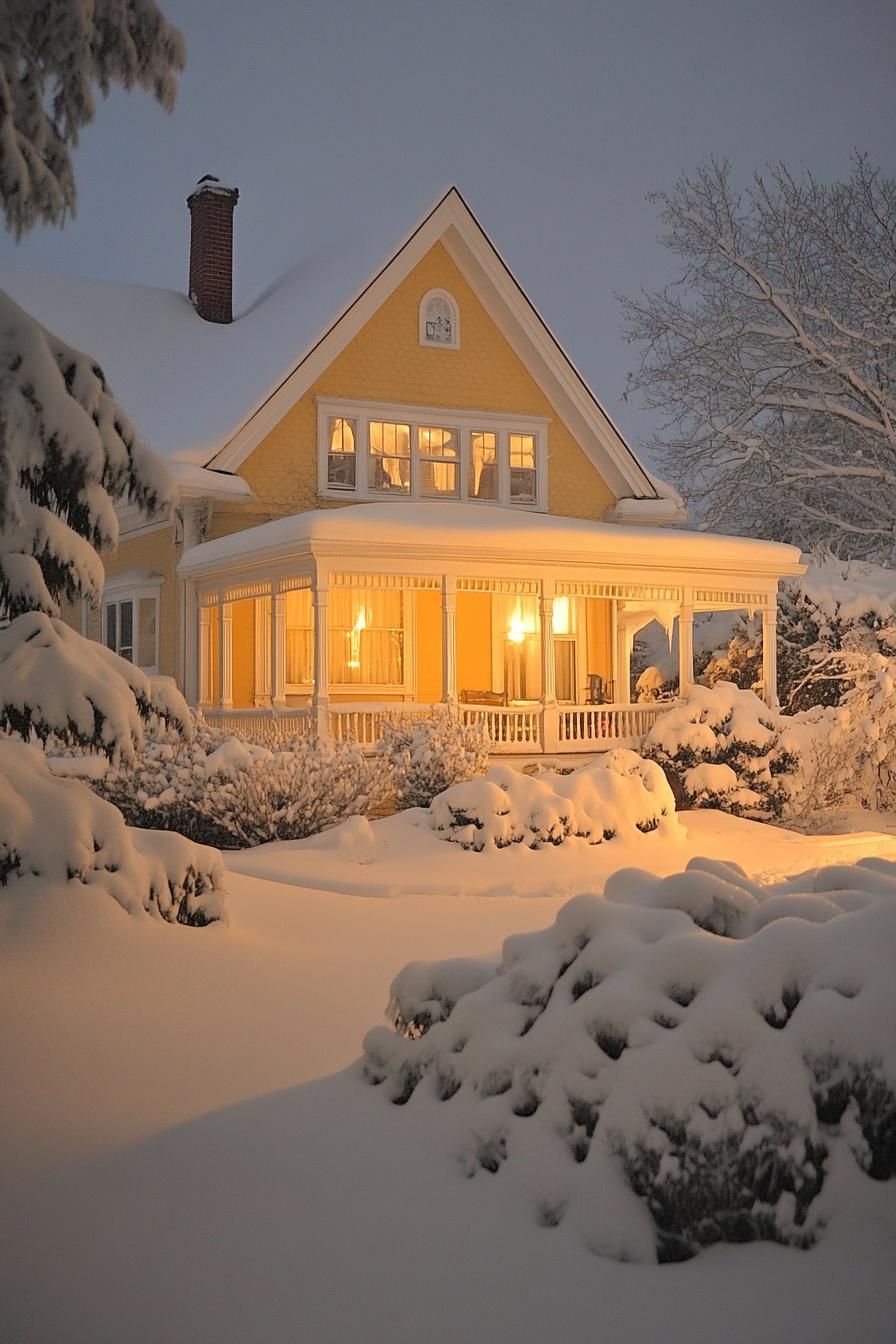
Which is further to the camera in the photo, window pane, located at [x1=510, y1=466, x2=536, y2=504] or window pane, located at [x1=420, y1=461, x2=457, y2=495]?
window pane, located at [x1=510, y1=466, x2=536, y2=504]

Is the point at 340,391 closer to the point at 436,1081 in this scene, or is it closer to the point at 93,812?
the point at 93,812

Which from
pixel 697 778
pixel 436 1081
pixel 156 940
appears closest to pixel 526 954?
pixel 436 1081

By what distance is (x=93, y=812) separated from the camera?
6797 mm

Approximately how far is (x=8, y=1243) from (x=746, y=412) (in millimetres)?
26301

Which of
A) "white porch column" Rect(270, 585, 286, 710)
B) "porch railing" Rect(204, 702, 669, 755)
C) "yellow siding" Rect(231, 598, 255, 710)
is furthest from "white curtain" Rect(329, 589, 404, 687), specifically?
"white porch column" Rect(270, 585, 286, 710)

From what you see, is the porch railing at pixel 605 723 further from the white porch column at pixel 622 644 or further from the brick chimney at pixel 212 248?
the brick chimney at pixel 212 248

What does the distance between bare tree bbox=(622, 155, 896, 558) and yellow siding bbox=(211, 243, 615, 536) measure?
6.09m

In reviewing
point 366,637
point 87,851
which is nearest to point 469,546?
point 366,637

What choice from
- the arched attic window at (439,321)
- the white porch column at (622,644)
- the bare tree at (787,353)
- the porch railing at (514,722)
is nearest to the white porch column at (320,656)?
the porch railing at (514,722)

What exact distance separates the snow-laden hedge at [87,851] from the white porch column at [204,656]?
42.9 feet

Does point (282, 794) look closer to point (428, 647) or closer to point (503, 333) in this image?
point (428, 647)

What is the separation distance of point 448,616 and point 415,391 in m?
6.15

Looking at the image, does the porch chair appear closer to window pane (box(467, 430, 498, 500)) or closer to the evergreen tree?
window pane (box(467, 430, 498, 500))

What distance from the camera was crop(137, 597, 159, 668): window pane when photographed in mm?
22172
